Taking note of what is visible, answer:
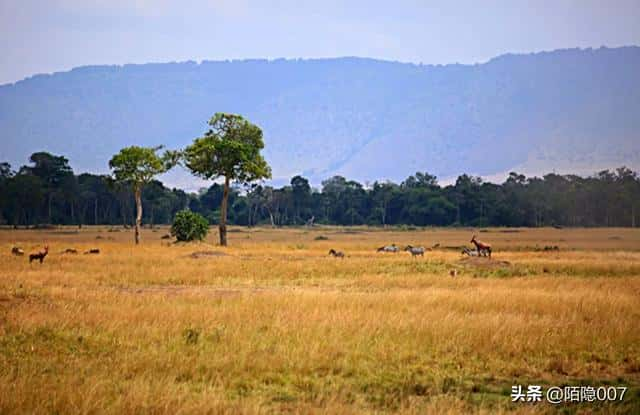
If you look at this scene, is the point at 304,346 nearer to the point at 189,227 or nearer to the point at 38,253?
the point at 38,253

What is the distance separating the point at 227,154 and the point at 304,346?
44106 millimetres

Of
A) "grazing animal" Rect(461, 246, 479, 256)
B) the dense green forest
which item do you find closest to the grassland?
"grazing animal" Rect(461, 246, 479, 256)

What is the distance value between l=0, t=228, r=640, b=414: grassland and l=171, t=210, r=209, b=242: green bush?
1060 inches

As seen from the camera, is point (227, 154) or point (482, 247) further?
point (227, 154)

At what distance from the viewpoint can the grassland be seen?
10734 millimetres

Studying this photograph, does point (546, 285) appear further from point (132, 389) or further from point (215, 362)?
point (132, 389)

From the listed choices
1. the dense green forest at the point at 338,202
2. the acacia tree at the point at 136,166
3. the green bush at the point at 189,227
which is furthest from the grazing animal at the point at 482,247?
the dense green forest at the point at 338,202

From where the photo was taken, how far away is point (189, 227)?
2083 inches

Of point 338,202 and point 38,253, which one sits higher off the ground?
point 338,202

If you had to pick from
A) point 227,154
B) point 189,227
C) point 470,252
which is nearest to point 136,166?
point 227,154

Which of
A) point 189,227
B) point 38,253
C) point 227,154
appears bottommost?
point 38,253

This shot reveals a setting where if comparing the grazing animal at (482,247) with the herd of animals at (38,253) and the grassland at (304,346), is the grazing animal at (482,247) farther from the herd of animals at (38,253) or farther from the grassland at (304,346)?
the herd of animals at (38,253)

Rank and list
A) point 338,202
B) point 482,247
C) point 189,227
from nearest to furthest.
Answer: point 482,247, point 189,227, point 338,202

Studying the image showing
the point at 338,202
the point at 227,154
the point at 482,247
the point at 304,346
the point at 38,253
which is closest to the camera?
the point at 304,346
